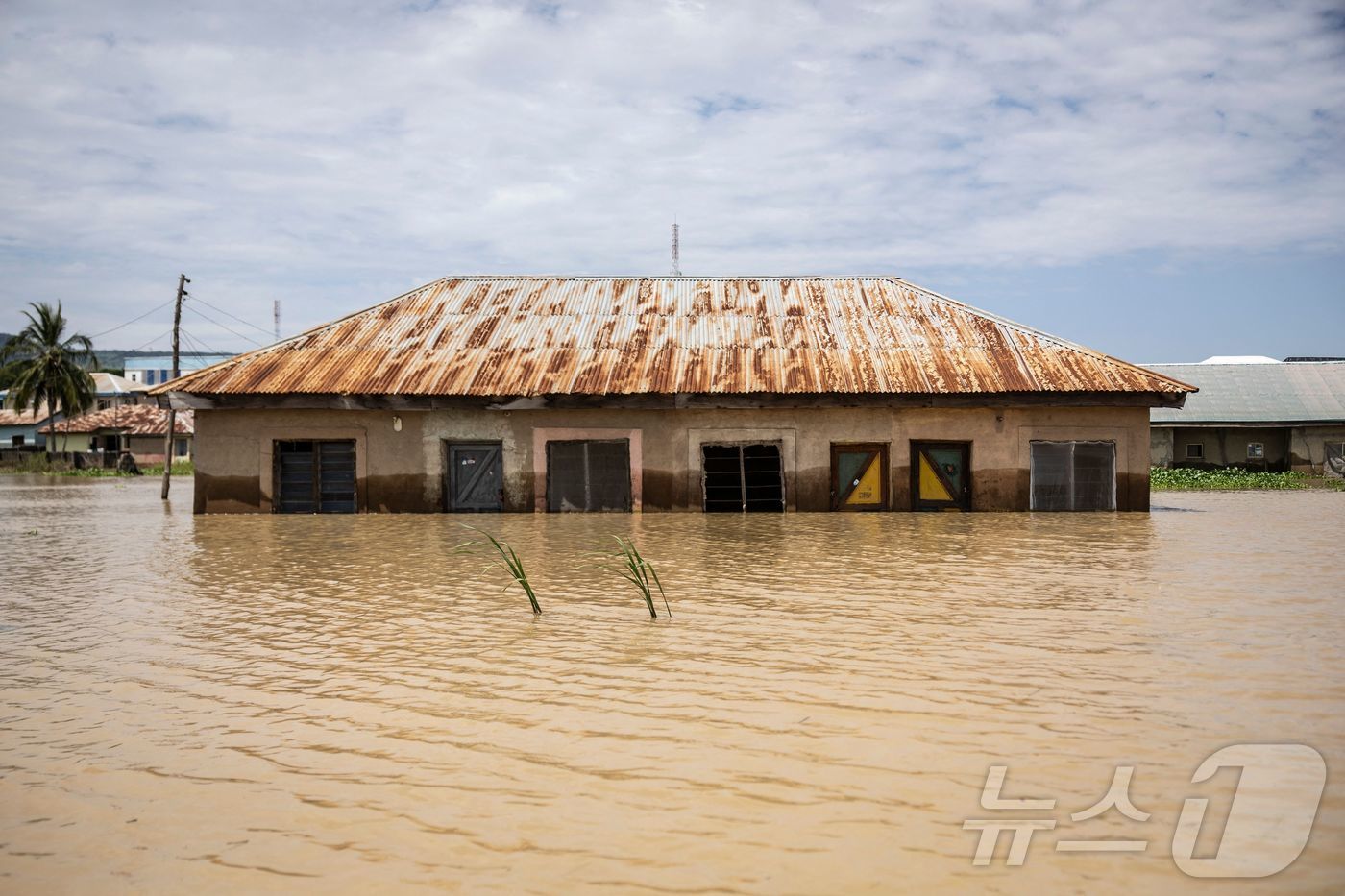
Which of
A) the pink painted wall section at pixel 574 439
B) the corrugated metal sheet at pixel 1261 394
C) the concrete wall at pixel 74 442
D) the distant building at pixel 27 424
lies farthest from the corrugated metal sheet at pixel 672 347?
the distant building at pixel 27 424

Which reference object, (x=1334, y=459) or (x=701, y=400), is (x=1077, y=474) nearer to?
(x=701, y=400)

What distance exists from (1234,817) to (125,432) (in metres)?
62.8

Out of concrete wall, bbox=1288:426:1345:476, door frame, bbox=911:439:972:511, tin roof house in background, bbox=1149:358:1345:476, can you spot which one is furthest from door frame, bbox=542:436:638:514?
concrete wall, bbox=1288:426:1345:476

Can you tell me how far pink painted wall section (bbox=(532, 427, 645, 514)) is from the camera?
2084 centimetres

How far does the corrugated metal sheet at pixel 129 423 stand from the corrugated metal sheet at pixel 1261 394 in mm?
50133

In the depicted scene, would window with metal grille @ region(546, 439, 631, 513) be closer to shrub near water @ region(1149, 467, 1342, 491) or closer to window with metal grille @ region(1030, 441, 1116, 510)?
window with metal grille @ region(1030, 441, 1116, 510)

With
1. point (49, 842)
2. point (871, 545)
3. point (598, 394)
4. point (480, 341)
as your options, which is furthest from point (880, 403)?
point (49, 842)

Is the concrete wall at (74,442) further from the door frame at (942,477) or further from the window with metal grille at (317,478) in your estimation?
the door frame at (942,477)

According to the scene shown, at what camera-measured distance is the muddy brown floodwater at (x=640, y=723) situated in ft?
11.8

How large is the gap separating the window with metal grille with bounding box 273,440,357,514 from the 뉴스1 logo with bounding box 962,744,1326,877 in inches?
742

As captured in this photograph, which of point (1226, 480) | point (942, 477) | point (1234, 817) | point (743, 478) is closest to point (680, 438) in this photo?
point (743, 478)

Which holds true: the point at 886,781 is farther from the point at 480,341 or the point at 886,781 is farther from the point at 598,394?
the point at 480,341

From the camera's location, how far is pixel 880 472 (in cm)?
2092

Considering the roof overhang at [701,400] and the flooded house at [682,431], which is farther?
the flooded house at [682,431]
